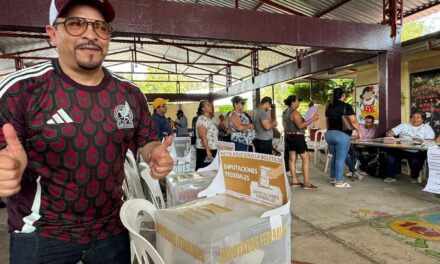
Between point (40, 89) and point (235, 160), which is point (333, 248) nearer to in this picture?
point (235, 160)

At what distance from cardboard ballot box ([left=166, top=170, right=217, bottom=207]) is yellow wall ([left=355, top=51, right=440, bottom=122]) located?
23.3ft

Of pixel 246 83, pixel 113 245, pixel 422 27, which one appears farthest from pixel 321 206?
pixel 422 27

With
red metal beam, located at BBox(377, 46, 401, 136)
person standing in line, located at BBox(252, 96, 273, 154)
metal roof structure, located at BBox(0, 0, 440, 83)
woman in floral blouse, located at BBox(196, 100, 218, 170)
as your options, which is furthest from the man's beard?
red metal beam, located at BBox(377, 46, 401, 136)

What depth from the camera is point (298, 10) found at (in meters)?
6.93

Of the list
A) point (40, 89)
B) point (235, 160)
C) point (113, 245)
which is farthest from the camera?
point (235, 160)

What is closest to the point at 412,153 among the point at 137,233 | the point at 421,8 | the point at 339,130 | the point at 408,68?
the point at 339,130

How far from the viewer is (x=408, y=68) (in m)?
7.80

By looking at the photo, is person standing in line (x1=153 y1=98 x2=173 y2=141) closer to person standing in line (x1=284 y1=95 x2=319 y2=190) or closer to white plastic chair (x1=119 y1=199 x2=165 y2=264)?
person standing in line (x1=284 y1=95 x2=319 y2=190)

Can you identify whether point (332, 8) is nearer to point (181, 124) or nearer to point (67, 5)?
point (181, 124)

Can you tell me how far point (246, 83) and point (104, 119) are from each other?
9326 millimetres

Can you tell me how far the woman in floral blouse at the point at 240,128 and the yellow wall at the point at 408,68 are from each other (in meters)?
5.01

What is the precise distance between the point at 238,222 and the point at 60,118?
62cm

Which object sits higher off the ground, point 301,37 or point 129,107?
point 301,37

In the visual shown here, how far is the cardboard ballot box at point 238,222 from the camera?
877 mm
